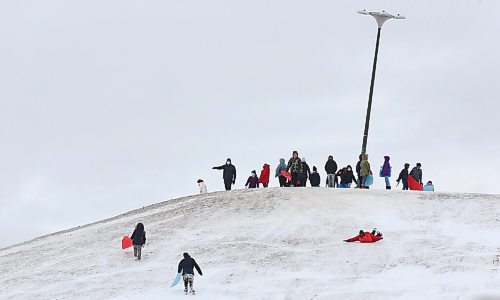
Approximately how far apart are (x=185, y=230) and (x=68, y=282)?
6073 millimetres

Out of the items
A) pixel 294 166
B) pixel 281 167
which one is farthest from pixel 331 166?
pixel 281 167

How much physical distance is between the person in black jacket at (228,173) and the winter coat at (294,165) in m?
2.48

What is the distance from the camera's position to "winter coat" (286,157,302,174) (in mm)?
44156

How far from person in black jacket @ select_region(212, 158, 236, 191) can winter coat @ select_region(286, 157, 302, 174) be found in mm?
2476

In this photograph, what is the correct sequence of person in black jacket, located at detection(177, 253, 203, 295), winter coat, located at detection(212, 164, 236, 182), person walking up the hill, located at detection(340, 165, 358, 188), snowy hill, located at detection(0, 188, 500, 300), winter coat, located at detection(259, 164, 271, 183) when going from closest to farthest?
person in black jacket, located at detection(177, 253, 203, 295) < snowy hill, located at detection(0, 188, 500, 300) < person walking up the hill, located at detection(340, 165, 358, 188) < winter coat, located at detection(212, 164, 236, 182) < winter coat, located at detection(259, 164, 271, 183)

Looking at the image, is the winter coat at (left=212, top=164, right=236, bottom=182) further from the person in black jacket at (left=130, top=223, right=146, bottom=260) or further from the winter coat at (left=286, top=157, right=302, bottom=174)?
the person in black jacket at (left=130, top=223, right=146, bottom=260)

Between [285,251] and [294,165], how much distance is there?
10.1 meters

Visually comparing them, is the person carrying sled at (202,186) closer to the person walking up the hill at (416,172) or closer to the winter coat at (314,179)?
the winter coat at (314,179)

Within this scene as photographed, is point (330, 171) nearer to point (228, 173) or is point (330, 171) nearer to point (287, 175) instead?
point (287, 175)

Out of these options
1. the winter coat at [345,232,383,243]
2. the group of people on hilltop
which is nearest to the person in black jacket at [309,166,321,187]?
the group of people on hilltop

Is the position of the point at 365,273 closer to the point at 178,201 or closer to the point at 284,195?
the point at 284,195

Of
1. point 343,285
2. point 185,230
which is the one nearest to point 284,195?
point 185,230

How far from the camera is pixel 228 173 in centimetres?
4509

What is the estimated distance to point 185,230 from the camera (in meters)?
38.3
